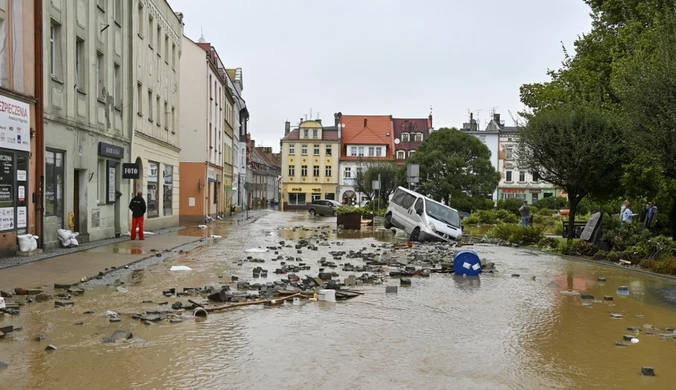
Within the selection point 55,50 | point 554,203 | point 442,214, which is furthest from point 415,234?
point 554,203

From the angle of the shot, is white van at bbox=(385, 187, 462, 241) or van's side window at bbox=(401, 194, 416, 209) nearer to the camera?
white van at bbox=(385, 187, 462, 241)

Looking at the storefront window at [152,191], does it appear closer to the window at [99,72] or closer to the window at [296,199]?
the window at [99,72]

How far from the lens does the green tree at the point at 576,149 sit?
2019 centimetres

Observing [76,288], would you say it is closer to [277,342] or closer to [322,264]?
[277,342]

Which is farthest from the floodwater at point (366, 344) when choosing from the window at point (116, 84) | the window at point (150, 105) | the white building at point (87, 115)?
the window at point (150, 105)

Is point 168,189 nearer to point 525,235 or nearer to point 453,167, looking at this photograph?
point 525,235

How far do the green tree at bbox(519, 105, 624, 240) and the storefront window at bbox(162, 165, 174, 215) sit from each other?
55.5 ft

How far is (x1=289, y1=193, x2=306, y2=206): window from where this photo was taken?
91188 mm

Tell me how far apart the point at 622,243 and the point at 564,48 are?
17.5 m

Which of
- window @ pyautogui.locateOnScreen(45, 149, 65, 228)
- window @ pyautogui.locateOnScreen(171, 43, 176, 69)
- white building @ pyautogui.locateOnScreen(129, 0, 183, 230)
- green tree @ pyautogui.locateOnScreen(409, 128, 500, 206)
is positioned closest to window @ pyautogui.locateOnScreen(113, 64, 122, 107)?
white building @ pyautogui.locateOnScreen(129, 0, 183, 230)

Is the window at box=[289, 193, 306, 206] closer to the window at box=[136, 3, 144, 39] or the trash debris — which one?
the window at box=[136, 3, 144, 39]

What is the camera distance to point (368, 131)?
90938 mm

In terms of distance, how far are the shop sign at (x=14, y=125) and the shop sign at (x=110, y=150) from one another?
17.2 ft

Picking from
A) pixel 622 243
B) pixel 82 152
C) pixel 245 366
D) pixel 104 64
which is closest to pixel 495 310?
pixel 245 366
